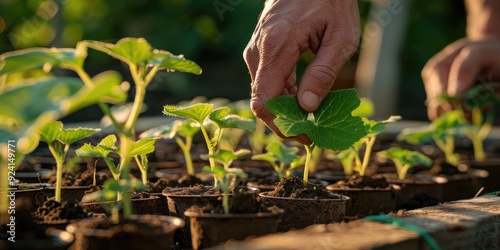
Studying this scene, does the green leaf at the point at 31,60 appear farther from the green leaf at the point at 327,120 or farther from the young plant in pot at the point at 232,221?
the green leaf at the point at 327,120

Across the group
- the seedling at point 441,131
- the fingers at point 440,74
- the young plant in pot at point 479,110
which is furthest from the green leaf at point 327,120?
the fingers at point 440,74

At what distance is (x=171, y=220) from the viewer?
1.48 meters

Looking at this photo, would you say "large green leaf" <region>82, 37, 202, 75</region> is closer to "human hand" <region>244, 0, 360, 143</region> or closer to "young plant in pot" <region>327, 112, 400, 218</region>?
"human hand" <region>244, 0, 360, 143</region>

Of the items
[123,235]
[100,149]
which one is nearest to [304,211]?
[100,149]

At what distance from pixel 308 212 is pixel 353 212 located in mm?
448

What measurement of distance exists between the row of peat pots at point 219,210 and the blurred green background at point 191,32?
6308 millimetres

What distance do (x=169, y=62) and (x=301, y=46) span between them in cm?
46

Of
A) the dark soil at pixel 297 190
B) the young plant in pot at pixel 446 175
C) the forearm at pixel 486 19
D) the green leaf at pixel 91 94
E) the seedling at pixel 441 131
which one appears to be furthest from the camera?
Result: the forearm at pixel 486 19

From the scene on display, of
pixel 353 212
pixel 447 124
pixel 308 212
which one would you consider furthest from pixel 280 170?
pixel 447 124

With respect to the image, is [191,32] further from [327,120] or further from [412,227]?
[412,227]

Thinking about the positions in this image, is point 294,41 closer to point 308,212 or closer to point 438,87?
point 308,212

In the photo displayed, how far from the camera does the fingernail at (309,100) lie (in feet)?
6.17

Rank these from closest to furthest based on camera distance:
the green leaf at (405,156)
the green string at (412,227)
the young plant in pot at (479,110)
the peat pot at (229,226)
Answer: the green string at (412,227), the peat pot at (229,226), the green leaf at (405,156), the young plant in pot at (479,110)

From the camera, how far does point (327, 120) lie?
194cm
